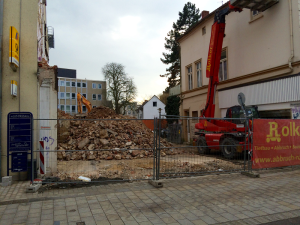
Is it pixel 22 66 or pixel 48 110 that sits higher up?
pixel 22 66

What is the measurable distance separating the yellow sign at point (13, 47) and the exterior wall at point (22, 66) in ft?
1.23

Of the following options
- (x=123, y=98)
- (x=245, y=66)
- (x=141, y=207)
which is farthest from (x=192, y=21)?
(x=141, y=207)

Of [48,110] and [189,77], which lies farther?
[189,77]

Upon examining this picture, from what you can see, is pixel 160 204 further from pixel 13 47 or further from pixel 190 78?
pixel 190 78

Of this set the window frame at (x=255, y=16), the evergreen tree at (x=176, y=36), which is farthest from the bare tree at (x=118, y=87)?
the window frame at (x=255, y=16)

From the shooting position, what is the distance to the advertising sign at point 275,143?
808 centimetres

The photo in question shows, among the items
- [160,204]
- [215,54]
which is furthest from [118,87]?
[160,204]

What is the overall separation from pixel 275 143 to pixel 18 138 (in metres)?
8.38

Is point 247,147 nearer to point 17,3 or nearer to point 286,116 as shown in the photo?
point 286,116

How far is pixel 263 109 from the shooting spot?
13.8 metres

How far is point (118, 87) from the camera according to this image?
49.9 meters

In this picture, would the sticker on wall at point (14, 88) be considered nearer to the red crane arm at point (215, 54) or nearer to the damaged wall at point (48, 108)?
the damaged wall at point (48, 108)

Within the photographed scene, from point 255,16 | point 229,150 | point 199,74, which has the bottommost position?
point 229,150

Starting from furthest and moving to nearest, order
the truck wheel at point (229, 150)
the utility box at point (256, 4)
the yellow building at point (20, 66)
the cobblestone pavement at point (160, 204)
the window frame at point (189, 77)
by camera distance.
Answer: the window frame at point (189, 77), the utility box at point (256, 4), the truck wheel at point (229, 150), the yellow building at point (20, 66), the cobblestone pavement at point (160, 204)
